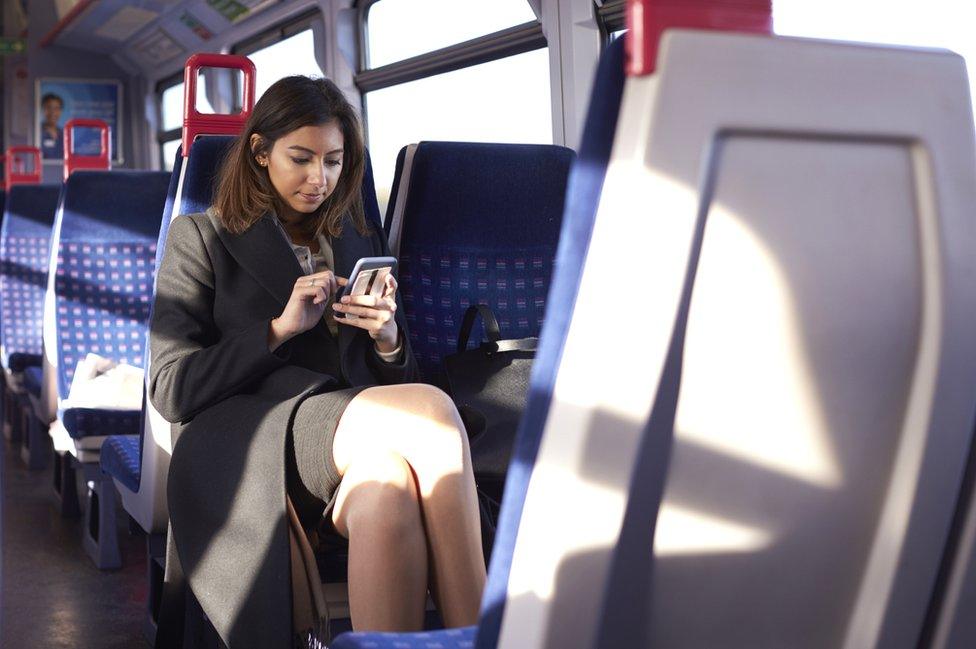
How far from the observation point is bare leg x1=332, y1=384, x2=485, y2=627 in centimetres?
168

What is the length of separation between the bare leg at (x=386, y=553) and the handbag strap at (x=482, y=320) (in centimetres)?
64

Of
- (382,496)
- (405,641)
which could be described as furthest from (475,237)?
(405,641)

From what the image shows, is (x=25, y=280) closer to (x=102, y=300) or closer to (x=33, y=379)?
(x=33, y=379)

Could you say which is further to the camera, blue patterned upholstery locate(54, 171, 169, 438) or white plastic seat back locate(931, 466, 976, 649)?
blue patterned upholstery locate(54, 171, 169, 438)

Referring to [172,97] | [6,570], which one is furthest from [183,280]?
[172,97]

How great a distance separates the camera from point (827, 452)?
97 cm

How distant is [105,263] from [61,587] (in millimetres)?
1126

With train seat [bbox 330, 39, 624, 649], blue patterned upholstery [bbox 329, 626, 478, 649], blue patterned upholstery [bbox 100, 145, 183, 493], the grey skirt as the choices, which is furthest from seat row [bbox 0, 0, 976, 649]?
blue patterned upholstery [bbox 100, 145, 183, 493]

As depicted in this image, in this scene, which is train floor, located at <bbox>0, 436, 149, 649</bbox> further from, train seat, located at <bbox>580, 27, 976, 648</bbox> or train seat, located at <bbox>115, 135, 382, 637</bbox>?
train seat, located at <bbox>580, 27, 976, 648</bbox>

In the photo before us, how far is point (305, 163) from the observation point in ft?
7.10

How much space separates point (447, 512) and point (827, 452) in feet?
2.73

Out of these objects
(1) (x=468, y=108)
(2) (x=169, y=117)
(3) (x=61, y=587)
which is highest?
(2) (x=169, y=117)

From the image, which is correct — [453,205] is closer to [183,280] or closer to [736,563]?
[183,280]

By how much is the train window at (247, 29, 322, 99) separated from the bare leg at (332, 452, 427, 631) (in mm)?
4417
